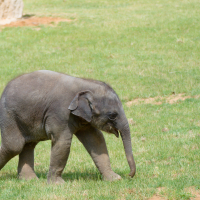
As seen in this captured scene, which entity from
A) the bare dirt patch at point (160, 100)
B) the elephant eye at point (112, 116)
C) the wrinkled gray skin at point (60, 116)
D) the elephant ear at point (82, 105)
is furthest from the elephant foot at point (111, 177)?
the bare dirt patch at point (160, 100)

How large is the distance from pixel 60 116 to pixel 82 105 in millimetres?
492

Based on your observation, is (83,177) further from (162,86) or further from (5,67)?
(5,67)

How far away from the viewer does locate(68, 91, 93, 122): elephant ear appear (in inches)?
281

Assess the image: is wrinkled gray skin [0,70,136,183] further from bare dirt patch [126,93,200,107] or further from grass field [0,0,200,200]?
bare dirt patch [126,93,200,107]

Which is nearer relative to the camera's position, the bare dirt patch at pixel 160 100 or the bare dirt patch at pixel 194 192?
the bare dirt patch at pixel 194 192

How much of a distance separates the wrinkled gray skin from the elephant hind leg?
1.75 feet

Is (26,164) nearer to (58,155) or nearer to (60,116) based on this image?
(58,155)

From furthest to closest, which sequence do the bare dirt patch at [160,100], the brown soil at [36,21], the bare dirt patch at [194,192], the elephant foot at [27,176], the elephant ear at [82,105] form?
the brown soil at [36,21]
the bare dirt patch at [160,100]
the elephant foot at [27,176]
the elephant ear at [82,105]
the bare dirt patch at [194,192]

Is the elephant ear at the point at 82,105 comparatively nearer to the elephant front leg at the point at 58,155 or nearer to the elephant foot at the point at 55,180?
the elephant front leg at the point at 58,155

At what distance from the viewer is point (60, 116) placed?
7.30m

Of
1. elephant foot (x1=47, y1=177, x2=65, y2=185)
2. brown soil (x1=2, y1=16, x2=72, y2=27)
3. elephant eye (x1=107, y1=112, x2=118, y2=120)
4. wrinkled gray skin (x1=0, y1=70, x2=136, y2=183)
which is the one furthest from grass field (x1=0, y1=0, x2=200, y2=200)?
elephant eye (x1=107, y1=112, x2=118, y2=120)

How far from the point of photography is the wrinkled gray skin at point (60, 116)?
288 inches

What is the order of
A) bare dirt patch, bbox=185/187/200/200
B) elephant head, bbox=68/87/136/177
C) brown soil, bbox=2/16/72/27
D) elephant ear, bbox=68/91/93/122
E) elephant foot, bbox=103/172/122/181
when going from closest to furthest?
bare dirt patch, bbox=185/187/200/200 < elephant ear, bbox=68/91/93/122 < elephant head, bbox=68/87/136/177 < elephant foot, bbox=103/172/122/181 < brown soil, bbox=2/16/72/27

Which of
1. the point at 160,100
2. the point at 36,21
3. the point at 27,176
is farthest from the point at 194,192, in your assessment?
the point at 36,21
